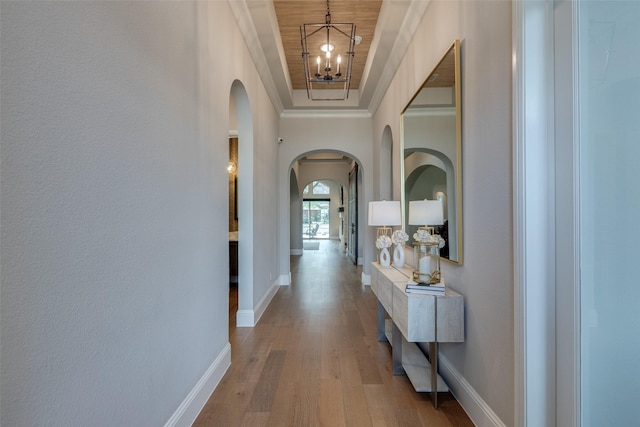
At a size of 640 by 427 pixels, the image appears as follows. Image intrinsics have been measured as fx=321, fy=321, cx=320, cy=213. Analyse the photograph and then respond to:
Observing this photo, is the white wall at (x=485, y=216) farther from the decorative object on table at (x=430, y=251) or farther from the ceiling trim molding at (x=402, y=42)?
the ceiling trim molding at (x=402, y=42)

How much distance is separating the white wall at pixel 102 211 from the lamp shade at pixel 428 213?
66.0 inches

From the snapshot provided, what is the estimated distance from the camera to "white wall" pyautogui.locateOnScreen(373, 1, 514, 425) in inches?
64.5

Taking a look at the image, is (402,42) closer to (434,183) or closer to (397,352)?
(434,183)

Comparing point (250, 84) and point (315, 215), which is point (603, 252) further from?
point (315, 215)

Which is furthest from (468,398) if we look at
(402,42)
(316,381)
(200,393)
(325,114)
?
(325,114)

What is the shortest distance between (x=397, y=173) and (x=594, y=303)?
276cm

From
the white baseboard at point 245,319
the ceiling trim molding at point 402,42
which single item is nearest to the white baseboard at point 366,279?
the white baseboard at point 245,319

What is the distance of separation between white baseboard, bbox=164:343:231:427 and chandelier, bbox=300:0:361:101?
306 cm

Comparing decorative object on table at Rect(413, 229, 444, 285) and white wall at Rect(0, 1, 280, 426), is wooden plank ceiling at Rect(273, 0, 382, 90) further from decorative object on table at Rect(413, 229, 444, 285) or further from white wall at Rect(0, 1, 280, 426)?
decorative object on table at Rect(413, 229, 444, 285)

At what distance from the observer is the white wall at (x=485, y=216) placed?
1.64m

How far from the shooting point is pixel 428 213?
2564 mm

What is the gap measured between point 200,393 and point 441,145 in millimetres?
2457

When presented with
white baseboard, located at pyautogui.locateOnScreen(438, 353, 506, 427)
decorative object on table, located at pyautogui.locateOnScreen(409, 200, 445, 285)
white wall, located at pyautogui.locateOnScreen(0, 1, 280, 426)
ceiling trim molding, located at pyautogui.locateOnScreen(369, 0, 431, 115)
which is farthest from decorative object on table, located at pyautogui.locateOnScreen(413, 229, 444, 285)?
ceiling trim molding, located at pyautogui.locateOnScreen(369, 0, 431, 115)

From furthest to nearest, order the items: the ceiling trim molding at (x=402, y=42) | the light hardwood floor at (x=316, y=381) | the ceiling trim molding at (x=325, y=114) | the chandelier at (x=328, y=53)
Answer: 1. the ceiling trim molding at (x=325, y=114)
2. the chandelier at (x=328, y=53)
3. the ceiling trim molding at (x=402, y=42)
4. the light hardwood floor at (x=316, y=381)
